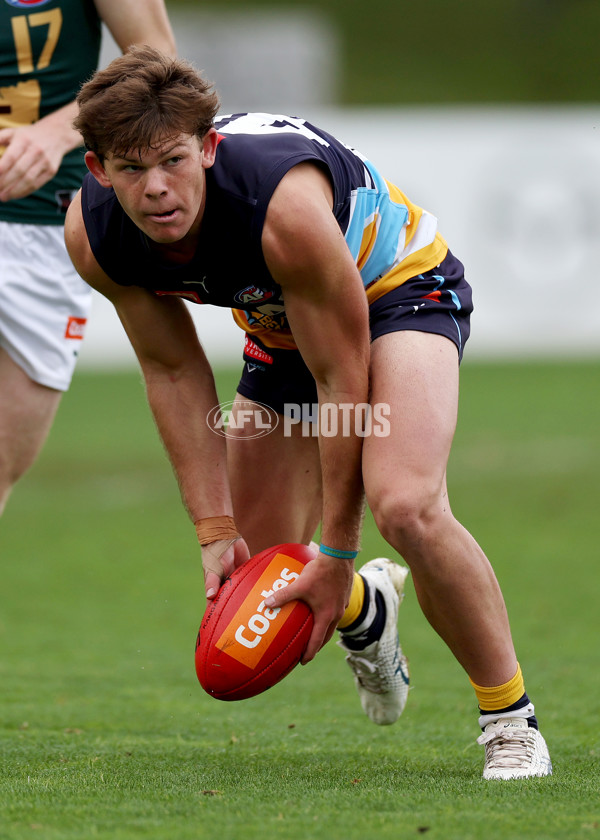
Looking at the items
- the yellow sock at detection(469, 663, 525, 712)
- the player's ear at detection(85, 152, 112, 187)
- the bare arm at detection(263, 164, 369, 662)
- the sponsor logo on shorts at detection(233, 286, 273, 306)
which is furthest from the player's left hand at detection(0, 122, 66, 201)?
the yellow sock at detection(469, 663, 525, 712)

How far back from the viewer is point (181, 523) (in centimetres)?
831

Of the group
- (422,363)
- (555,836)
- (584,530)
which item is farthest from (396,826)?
(584,530)

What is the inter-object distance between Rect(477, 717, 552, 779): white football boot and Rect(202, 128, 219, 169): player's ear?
170cm

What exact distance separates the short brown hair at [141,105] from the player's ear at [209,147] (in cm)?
3

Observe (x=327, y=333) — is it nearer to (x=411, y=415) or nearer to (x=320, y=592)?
(x=411, y=415)

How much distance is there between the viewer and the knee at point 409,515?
3.16m

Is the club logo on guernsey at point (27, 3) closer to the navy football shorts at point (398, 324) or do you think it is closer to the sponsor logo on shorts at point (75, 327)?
the sponsor logo on shorts at point (75, 327)

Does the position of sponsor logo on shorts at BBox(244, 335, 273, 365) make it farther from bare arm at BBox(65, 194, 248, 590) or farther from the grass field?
the grass field

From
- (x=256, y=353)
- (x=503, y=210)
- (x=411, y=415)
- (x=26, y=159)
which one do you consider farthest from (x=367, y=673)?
(x=503, y=210)

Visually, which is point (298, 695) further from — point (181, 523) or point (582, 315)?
point (582, 315)

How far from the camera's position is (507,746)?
3.33m

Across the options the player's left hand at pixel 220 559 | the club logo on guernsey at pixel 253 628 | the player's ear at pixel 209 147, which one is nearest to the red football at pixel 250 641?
the club logo on guernsey at pixel 253 628

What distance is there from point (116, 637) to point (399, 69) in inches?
859

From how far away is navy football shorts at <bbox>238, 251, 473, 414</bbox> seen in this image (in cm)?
347
